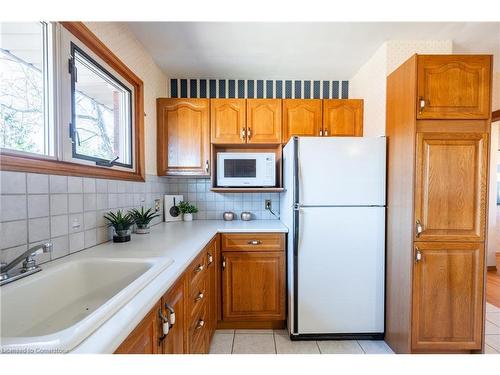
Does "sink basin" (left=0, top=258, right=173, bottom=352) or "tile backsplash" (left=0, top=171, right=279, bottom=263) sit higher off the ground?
"tile backsplash" (left=0, top=171, right=279, bottom=263)

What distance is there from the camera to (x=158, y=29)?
1718mm

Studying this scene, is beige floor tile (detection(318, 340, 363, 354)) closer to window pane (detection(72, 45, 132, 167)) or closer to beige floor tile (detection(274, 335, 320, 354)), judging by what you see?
beige floor tile (detection(274, 335, 320, 354))

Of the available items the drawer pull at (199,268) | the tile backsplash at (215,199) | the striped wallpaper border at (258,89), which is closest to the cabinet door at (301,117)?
the striped wallpaper border at (258,89)

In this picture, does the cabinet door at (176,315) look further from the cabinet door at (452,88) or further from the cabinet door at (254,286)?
the cabinet door at (452,88)

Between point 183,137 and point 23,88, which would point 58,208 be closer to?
point 23,88

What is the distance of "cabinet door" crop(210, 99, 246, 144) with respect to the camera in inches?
91.4

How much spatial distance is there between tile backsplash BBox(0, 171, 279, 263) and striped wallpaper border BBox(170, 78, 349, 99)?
3.90ft

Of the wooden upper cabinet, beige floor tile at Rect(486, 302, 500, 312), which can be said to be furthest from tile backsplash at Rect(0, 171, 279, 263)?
beige floor tile at Rect(486, 302, 500, 312)

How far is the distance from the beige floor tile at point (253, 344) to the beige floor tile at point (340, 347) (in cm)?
38

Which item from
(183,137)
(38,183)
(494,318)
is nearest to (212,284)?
(38,183)

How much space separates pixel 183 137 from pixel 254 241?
4.08 feet

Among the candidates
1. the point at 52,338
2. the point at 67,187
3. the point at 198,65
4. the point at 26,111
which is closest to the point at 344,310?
the point at 52,338

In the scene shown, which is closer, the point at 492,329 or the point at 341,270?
the point at 341,270

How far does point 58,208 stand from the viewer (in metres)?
1.10
